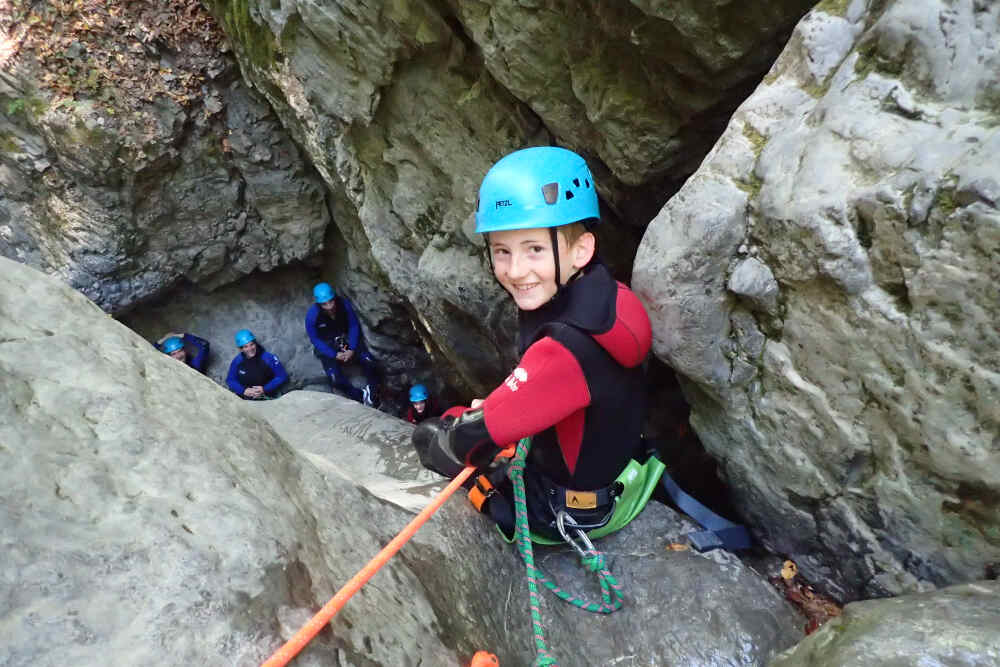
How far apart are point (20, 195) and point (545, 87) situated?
7.41 meters

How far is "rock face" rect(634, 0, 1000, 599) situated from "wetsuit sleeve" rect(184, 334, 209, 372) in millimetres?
7676

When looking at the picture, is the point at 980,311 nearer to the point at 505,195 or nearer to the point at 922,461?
the point at 922,461

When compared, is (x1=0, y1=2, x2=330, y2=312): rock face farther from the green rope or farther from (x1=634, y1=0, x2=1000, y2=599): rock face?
(x1=634, y1=0, x2=1000, y2=599): rock face

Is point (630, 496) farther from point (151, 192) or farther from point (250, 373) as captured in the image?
point (151, 192)

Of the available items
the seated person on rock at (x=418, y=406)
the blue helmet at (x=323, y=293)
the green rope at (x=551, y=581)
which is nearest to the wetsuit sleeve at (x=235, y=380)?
the blue helmet at (x=323, y=293)

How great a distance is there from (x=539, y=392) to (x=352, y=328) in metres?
6.30

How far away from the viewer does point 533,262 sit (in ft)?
7.89

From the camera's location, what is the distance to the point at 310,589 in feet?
5.38

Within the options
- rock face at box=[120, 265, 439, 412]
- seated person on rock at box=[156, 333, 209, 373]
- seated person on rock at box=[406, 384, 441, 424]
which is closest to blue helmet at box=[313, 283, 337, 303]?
rock face at box=[120, 265, 439, 412]

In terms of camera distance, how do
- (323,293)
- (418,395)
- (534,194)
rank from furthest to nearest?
(323,293)
(418,395)
(534,194)

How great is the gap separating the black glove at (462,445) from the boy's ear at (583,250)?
747 mm

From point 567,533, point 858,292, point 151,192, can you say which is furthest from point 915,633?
point 151,192

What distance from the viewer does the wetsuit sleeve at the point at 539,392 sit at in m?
2.21

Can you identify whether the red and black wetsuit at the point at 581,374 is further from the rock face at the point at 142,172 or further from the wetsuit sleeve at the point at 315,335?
the rock face at the point at 142,172
